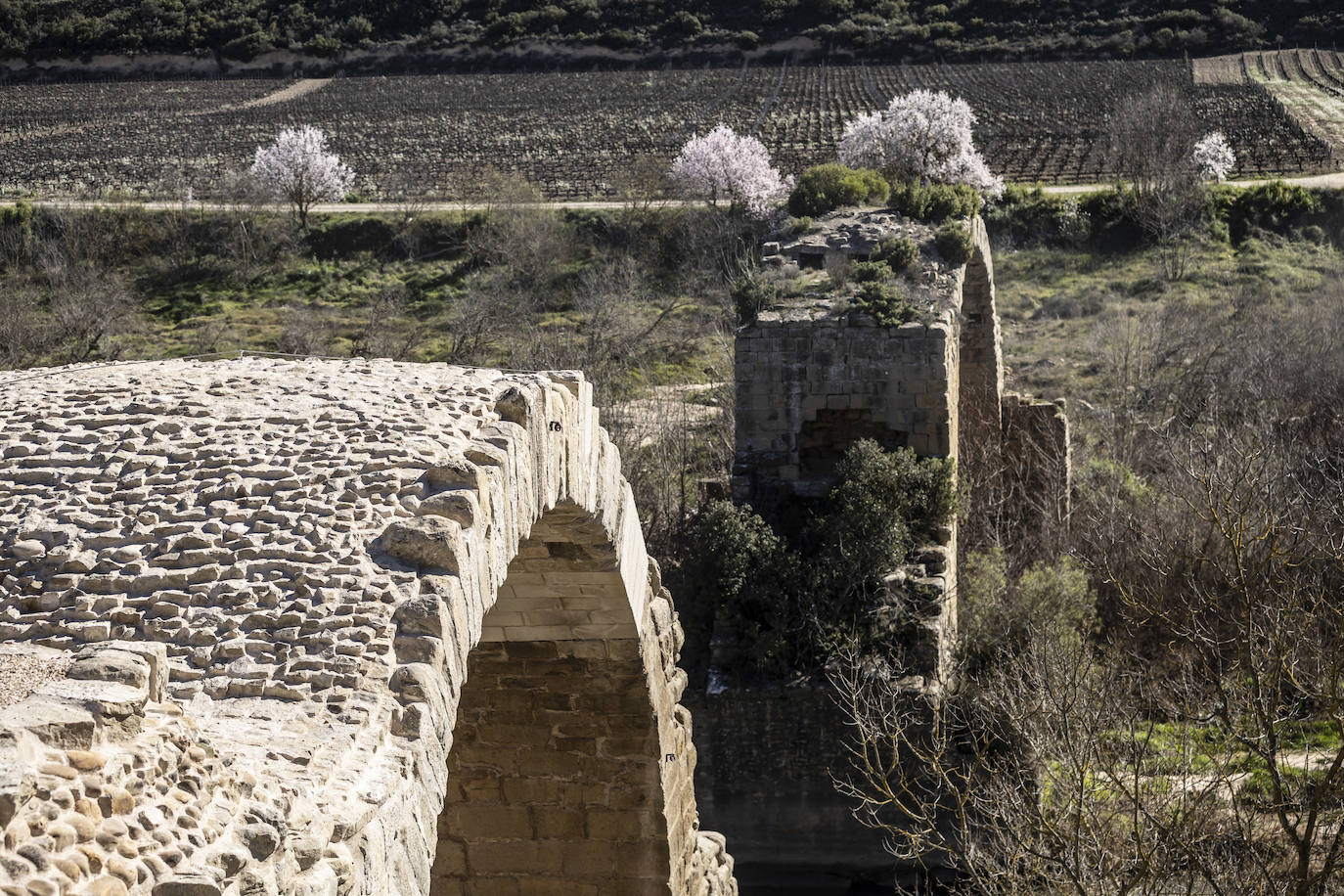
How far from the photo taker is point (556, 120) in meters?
48.4

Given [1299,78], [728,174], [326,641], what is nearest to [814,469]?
[326,641]

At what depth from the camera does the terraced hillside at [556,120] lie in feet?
133

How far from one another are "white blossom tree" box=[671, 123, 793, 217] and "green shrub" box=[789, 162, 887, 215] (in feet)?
51.1

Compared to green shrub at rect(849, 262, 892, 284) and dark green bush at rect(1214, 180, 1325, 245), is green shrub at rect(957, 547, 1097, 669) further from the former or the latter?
dark green bush at rect(1214, 180, 1325, 245)

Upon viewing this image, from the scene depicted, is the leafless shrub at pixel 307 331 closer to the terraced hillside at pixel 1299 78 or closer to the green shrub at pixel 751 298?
the green shrub at pixel 751 298

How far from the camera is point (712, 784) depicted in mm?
13695

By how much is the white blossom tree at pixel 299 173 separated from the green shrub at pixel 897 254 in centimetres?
2447

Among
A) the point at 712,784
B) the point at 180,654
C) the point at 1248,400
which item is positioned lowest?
the point at 712,784

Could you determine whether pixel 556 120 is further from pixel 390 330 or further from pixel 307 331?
pixel 307 331

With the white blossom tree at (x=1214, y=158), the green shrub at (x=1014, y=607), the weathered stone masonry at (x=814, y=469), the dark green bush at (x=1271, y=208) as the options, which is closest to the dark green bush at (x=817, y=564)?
the weathered stone masonry at (x=814, y=469)

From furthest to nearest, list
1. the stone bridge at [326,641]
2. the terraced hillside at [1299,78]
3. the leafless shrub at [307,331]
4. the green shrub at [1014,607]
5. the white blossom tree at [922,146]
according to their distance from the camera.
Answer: the terraced hillside at [1299,78]
the white blossom tree at [922,146]
the leafless shrub at [307,331]
the green shrub at [1014,607]
the stone bridge at [326,641]

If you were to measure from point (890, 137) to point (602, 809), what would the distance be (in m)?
27.7

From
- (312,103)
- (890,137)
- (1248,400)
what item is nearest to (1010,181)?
(890,137)

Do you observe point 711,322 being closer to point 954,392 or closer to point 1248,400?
point 1248,400
